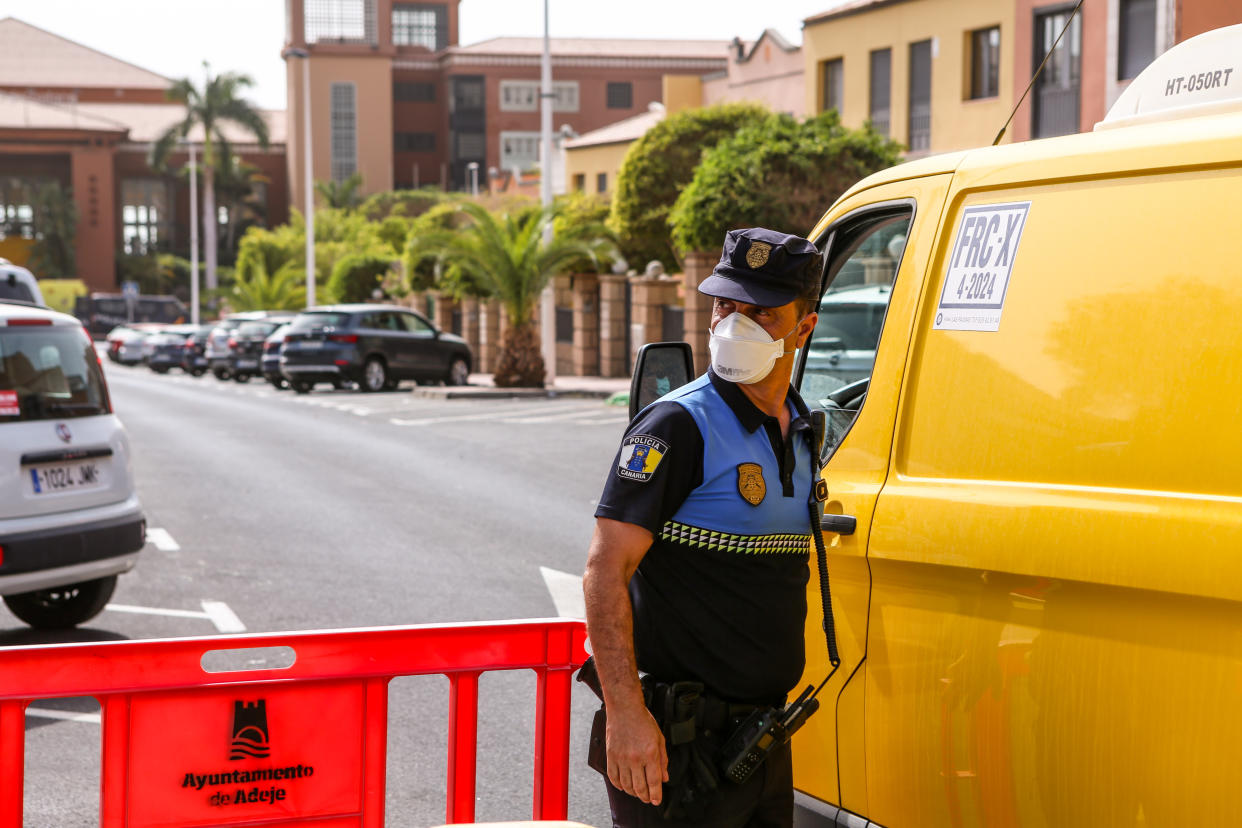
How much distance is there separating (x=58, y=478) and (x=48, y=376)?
536mm

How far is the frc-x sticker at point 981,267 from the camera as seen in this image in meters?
3.00

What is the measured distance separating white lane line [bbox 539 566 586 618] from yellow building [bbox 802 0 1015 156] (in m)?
27.3

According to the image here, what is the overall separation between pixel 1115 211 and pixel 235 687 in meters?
2.02

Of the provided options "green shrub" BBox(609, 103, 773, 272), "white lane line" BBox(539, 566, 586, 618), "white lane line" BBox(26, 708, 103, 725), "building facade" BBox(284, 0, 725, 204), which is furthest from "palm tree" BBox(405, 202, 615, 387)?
"building facade" BBox(284, 0, 725, 204)

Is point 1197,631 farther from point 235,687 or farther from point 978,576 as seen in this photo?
point 235,687

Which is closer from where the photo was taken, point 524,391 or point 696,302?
point 696,302

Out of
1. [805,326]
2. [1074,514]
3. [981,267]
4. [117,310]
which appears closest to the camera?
[1074,514]

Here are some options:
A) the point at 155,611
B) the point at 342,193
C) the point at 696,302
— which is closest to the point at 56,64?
the point at 342,193

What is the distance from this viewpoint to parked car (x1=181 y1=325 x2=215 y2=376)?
4553cm

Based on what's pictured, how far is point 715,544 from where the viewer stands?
9.11 feet

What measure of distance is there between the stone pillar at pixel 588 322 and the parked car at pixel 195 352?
524 inches

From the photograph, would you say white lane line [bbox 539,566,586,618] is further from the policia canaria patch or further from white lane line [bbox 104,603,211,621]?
the policia canaria patch

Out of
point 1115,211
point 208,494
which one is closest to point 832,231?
point 1115,211

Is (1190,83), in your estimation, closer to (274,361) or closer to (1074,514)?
(1074,514)
